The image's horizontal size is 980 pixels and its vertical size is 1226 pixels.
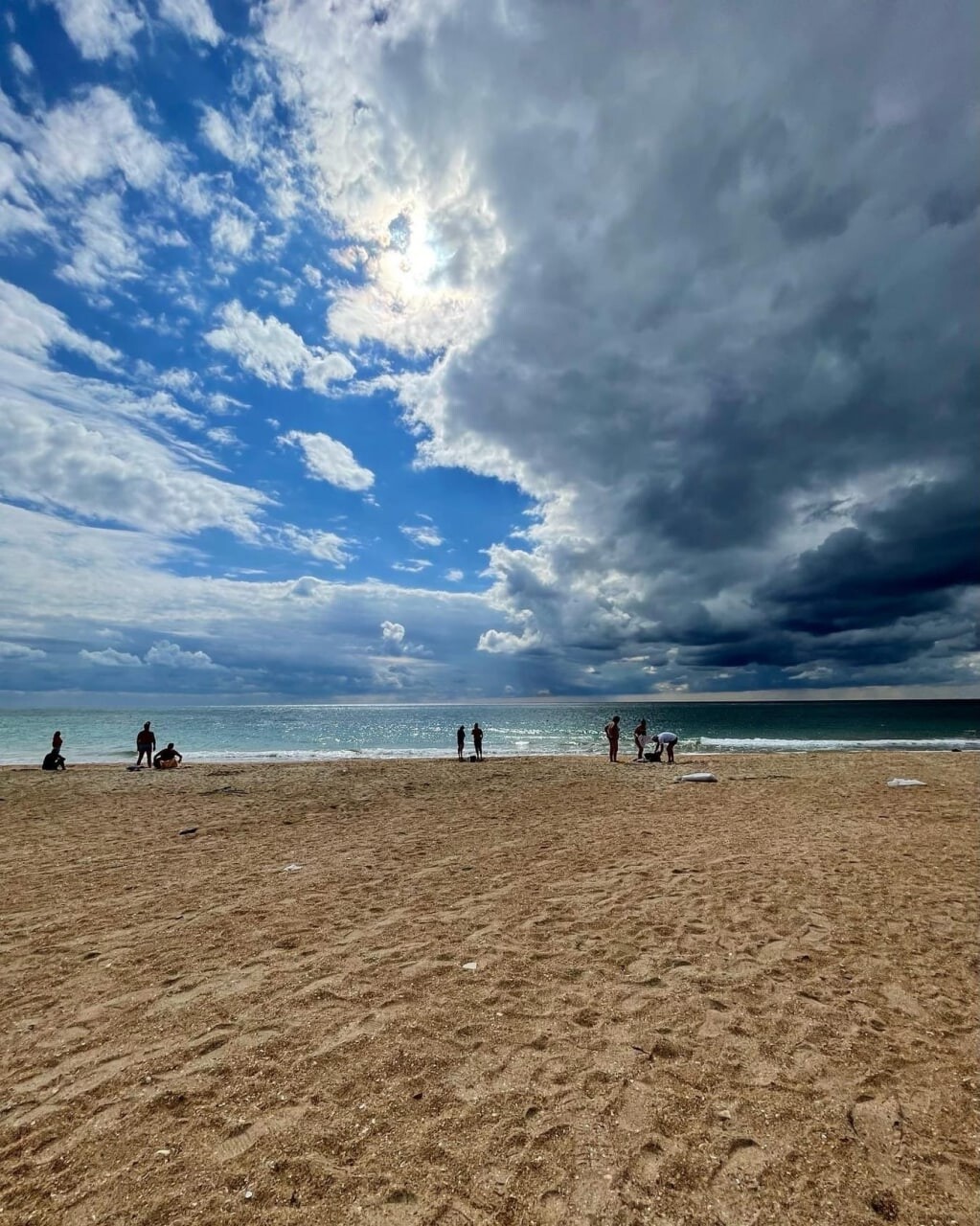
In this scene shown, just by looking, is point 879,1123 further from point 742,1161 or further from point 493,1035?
point 493,1035

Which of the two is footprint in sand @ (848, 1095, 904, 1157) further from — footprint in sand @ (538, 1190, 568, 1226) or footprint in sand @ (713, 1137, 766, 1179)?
footprint in sand @ (538, 1190, 568, 1226)

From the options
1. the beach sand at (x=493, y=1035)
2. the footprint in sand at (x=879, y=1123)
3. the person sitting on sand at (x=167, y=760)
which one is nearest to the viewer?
the beach sand at (x=493, y=1035)

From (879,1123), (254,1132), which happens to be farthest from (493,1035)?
(879,1123)

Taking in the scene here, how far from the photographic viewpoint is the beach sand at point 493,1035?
3.36 m

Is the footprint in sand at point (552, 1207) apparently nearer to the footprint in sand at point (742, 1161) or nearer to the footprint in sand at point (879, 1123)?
the footprint in sand at point (742, 1161)

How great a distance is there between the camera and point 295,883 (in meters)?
9.13

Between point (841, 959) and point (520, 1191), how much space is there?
14.9 feet

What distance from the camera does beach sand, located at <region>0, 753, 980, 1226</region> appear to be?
336cm

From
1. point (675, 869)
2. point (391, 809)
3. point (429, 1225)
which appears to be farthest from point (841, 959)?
point (391, 809)

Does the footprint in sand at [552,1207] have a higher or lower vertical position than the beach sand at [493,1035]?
lower

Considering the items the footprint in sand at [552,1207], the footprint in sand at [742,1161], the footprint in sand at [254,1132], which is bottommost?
the footprint in sand at [552,1207]

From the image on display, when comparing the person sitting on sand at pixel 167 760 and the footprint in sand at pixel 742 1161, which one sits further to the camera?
the person sitting on sand at pixel 167 760

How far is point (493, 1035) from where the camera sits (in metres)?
4.79

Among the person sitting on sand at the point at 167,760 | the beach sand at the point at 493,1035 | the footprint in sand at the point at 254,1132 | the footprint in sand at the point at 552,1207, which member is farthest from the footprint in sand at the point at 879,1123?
the person sitting on sand at the point at 167,760
